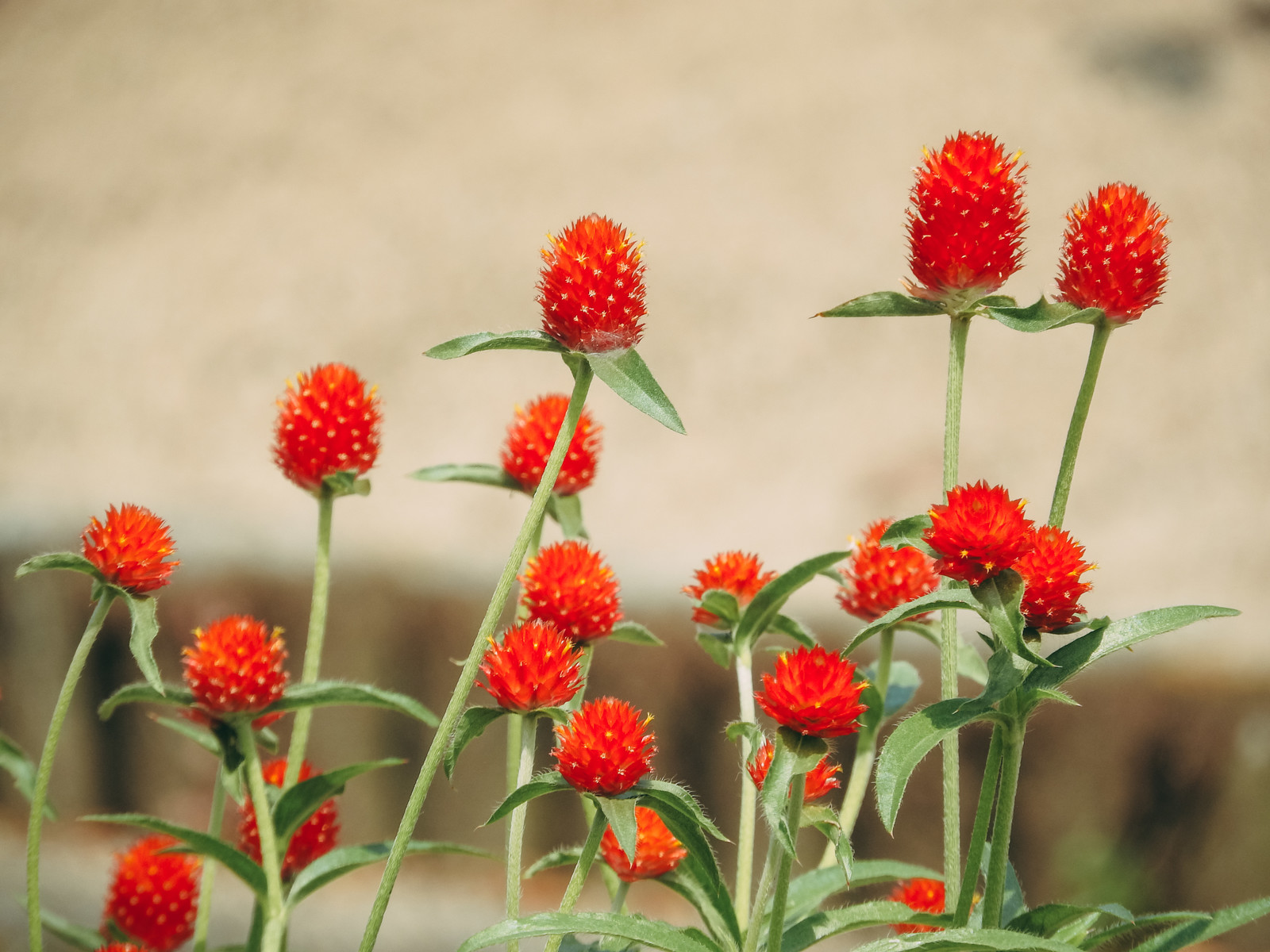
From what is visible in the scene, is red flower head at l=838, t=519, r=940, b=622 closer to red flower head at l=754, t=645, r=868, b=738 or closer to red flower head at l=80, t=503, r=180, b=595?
red flower head at l=754, t=645, r=868, b=738

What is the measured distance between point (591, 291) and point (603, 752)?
9.5 inches

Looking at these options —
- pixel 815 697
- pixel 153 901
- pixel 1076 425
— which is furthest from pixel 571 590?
pixel 153 901

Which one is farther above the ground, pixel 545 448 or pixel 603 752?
pixel 545 448

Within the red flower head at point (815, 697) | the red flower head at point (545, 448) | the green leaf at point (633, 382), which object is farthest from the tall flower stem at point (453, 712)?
the red flower head at point (545, 448)

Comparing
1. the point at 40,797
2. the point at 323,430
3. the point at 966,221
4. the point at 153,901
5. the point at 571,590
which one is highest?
the point at 966,221

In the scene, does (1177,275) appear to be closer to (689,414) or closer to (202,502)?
(689,414)

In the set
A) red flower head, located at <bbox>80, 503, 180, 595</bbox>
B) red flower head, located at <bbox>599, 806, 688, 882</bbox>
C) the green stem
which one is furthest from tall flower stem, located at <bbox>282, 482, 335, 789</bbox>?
the green stem

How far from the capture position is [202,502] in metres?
4.16

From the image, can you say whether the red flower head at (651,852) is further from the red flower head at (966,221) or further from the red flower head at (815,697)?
the red flower head at (966,221)

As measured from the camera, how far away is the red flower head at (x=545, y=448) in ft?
2.96

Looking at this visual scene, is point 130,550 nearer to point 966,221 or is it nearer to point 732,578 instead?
point 732,578

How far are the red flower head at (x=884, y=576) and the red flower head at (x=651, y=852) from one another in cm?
21

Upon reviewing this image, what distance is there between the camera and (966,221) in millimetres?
710

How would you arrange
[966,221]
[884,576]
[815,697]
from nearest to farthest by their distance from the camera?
[815,697] < [966,221] < [884,576]
